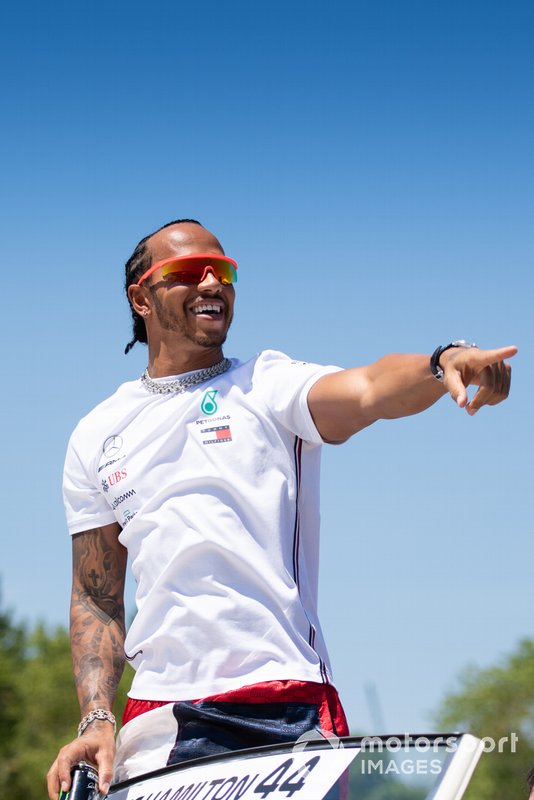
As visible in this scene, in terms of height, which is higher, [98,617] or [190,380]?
[190,380]

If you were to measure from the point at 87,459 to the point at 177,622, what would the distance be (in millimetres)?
900

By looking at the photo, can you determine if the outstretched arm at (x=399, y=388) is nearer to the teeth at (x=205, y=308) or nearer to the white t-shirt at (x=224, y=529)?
the white t-shirt at (x=224, y=529)

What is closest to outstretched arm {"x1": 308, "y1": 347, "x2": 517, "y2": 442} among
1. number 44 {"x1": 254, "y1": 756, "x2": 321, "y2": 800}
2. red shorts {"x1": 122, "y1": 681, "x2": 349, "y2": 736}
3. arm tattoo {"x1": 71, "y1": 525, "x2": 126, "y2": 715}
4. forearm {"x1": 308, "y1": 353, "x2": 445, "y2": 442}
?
forearm {"x1": 308, "y1": 353, "x2": 445, "y2": 442}

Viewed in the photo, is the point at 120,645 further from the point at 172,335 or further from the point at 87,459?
the point at 172,335

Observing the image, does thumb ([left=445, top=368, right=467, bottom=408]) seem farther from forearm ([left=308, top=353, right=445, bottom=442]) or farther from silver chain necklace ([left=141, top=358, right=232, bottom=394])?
silver chain necklace ([left=141, top=358, right=232, bottom=394])

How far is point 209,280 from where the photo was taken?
4.00 metres

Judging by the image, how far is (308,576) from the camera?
3633 mm

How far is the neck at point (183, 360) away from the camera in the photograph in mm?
4000

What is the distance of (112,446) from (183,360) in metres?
0.42

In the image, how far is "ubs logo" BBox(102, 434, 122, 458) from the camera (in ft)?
12.9

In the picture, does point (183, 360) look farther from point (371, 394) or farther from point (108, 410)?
point (371, 394)

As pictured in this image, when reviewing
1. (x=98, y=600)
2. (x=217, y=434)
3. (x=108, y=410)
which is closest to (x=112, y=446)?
(x=108, y=410)

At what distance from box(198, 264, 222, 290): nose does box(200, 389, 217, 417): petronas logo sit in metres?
0.43

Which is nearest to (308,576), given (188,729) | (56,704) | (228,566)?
(228,566)
